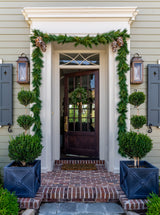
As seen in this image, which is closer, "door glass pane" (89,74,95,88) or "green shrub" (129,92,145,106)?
"green shrub" (129,92,145,106)

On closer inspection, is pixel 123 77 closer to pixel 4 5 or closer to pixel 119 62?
pixel 119 62

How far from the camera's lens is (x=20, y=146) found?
2172 mm

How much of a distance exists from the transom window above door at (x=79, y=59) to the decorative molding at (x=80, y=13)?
2.58 feet

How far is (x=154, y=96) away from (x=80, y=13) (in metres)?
2.25

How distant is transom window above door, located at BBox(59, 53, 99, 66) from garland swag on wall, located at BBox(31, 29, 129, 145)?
0.60m

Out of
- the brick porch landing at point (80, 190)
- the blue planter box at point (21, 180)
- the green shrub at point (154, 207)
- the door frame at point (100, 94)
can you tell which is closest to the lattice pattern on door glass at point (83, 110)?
the door frame at point (100, 94)

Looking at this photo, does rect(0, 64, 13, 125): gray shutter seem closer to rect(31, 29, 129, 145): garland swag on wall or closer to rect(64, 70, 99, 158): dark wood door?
rect(31, 29, 129, 145): garland swag on wall

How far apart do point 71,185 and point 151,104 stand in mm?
2244

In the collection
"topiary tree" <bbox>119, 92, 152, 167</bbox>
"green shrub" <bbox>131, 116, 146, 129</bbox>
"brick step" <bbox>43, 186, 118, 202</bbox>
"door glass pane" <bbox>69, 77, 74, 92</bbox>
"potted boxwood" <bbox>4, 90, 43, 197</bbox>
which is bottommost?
"brick step" <bbox>43, 186, 118, 202</bbox>

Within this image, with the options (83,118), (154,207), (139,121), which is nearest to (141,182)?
(154,207)

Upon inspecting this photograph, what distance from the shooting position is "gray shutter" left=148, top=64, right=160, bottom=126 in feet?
10.9

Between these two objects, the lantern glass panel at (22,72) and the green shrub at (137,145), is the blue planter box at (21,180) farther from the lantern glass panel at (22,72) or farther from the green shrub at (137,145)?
the lantern glass panel at (22,72)

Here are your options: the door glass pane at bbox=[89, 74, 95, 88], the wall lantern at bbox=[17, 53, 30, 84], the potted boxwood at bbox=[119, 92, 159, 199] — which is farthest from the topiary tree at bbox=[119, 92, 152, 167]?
the wall lantern at bbox=[17, 53, 30, 84]

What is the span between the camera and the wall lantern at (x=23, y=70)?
3.11 meters
